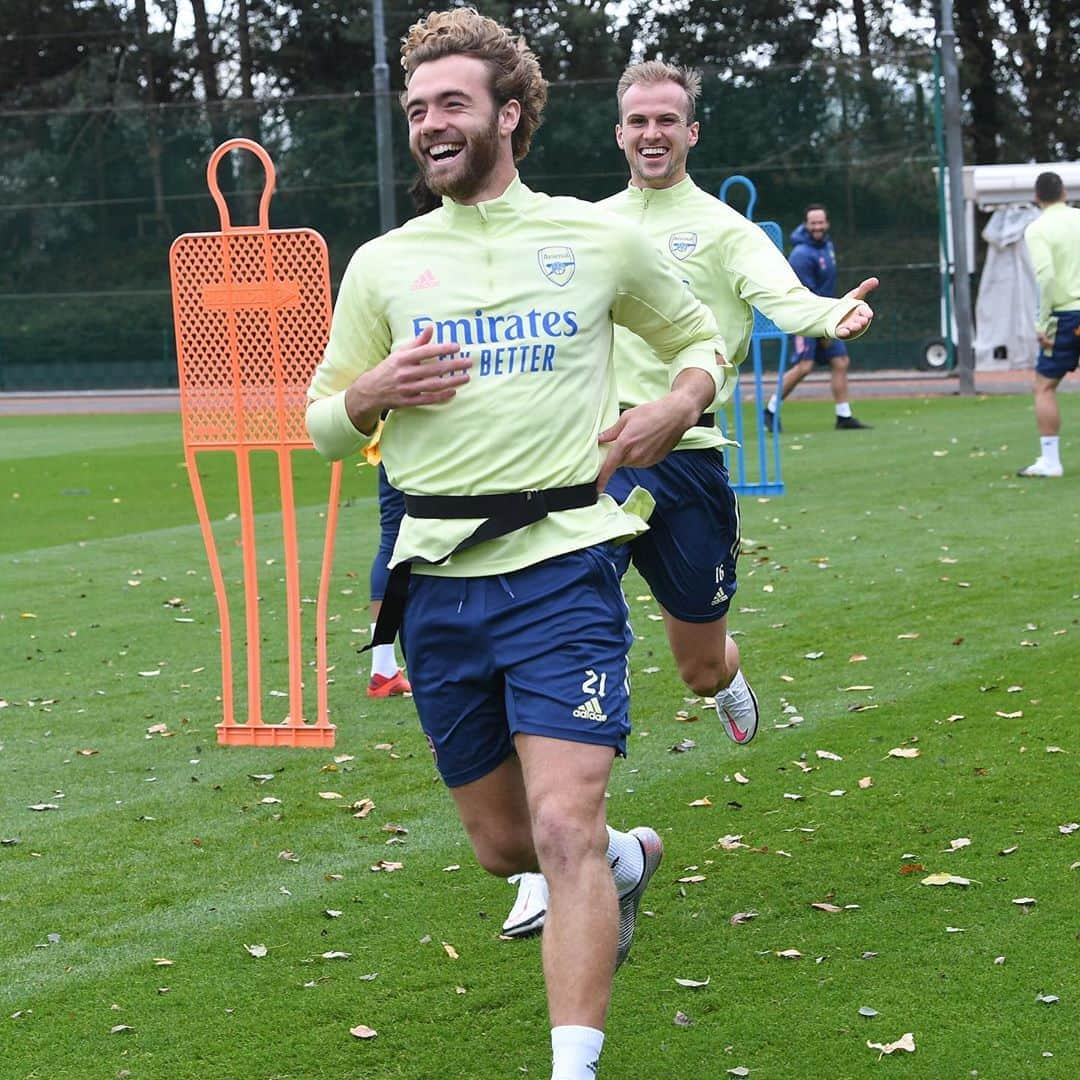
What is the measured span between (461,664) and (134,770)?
11.0 feet

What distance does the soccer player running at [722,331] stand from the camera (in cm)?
591

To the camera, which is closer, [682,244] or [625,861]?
[625,861]

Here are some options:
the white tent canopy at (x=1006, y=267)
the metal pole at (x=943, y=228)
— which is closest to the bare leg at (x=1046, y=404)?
the metal pole at (x=943, y=228)

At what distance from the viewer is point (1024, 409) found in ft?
69.8

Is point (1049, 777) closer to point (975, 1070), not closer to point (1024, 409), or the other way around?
point (975, 1070)

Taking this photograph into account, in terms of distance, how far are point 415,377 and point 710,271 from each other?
8.59 ft

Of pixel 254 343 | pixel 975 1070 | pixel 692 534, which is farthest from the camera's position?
pixel 254 343

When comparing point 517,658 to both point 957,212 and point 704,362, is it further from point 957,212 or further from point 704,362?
point 957,212

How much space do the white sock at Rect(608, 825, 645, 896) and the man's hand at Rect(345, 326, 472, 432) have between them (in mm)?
1245

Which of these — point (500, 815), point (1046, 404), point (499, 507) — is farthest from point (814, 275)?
point (499, 507)

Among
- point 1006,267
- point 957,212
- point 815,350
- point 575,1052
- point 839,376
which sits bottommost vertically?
point 575,1052

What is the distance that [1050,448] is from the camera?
1399 centimetres

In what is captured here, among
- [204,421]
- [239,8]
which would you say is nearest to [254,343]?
[204,421]

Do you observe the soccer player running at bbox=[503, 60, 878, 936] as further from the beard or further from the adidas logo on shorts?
the adidas logo on shorts
